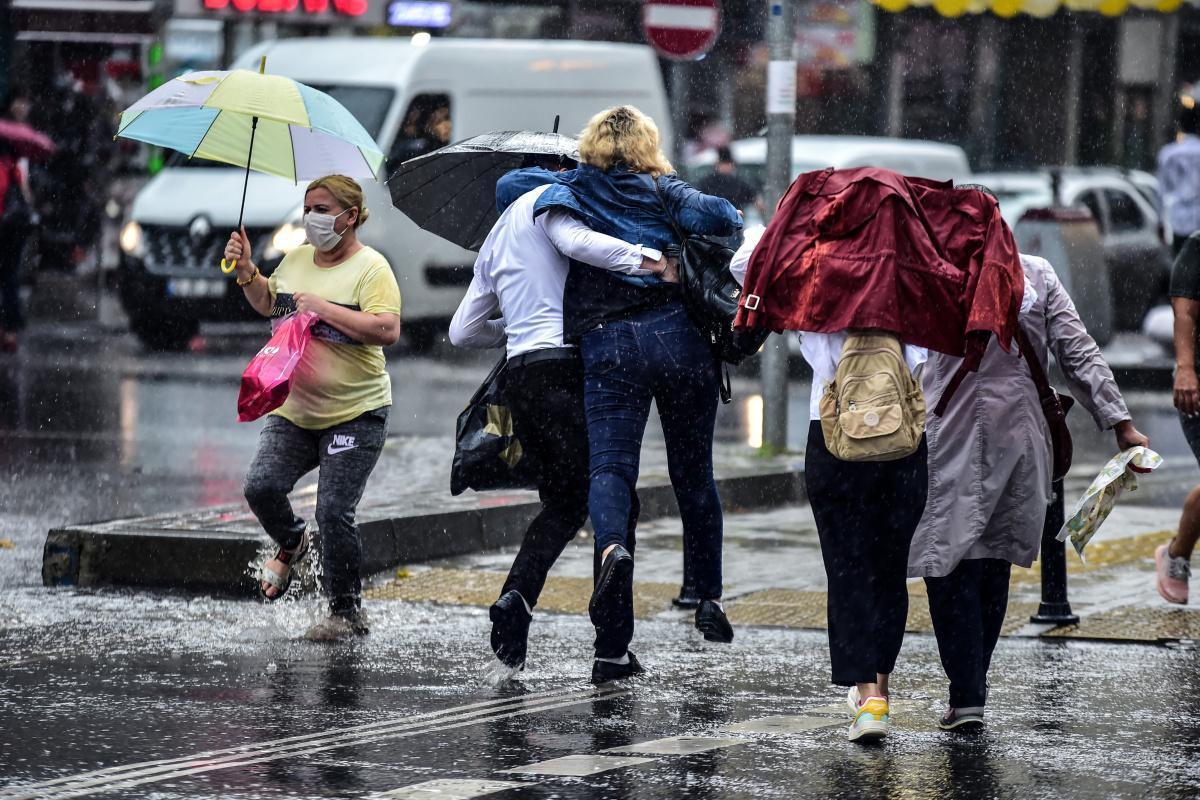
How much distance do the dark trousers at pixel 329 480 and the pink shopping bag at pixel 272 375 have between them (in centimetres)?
21

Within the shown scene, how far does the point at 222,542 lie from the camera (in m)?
8.93

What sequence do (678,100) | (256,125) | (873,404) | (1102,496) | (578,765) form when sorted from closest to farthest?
1. (578,765)
2. (873,404)
3. (1102,496)
4. (256,125)
5. (678,100)

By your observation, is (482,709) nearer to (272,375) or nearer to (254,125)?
(272,375)

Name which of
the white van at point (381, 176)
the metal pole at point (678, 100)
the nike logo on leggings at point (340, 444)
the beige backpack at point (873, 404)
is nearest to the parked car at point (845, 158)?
the white van at point (381, 176)

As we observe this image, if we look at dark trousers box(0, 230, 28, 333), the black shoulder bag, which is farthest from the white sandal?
dark trousers box(0, 230, 28, 333)

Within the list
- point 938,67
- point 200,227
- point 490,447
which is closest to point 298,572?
point 490,447

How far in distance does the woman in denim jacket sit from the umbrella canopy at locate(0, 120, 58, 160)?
49.2 ft

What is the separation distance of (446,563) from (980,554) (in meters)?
3.76

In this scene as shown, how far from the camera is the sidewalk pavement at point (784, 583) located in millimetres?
8344

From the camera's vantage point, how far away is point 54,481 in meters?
11.8

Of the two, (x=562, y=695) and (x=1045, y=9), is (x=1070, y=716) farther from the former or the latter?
(x=1045, y=9)

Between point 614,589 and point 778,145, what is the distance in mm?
6265

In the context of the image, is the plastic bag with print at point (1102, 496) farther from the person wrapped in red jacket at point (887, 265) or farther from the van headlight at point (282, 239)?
the van headlight at point (282, 239)

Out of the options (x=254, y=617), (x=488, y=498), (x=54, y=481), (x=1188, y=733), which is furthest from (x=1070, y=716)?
(x=54, y=481)
